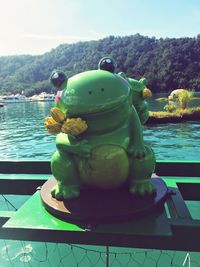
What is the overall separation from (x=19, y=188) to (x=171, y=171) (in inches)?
30.9

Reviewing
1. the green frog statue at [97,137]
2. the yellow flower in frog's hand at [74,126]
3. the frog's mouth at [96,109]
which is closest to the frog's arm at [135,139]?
the green frog statue at [97,137]

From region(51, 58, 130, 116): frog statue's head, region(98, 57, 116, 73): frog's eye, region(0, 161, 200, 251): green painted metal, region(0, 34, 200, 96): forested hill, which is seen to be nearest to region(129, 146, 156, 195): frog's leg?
region(0, 161, 200, 251): green painted metal

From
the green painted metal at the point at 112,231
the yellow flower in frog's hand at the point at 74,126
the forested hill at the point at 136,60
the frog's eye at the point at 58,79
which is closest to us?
the green painted metal at the point at 112,231

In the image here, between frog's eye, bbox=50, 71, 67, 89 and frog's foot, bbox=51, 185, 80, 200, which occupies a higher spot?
frog's eye, bbox=50, 71, 67, 89

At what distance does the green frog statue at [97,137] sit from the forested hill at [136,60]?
2188cm

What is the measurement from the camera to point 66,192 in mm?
1214

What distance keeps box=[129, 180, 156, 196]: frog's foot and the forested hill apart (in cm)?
2195

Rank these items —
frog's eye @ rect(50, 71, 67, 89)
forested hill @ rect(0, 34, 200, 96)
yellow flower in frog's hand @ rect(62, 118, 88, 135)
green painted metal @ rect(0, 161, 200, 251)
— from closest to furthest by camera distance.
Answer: green painted metal @ rect(0, 161, 200, 251) < yellow flower in frog's hand @ rect(62, 118, 88, 135) < frog's eye @ rect(50, 71, 67, 89) < forested hill @ rect(0, 34, 200, 96)

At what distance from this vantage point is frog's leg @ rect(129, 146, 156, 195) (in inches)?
47.9

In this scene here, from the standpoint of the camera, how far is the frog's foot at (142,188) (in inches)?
47.6

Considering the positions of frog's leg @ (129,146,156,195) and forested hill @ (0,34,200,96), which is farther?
forested hill @ (0,34,200,96)

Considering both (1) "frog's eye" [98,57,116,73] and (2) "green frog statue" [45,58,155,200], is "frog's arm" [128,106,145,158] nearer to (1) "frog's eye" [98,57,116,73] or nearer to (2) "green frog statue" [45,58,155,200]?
(2) "green frog statue" [45,58,155,200]

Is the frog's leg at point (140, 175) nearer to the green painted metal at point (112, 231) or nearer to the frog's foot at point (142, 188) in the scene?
the frog's foot at point (142, 188)

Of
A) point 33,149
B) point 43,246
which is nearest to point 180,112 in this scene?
point 33,149
